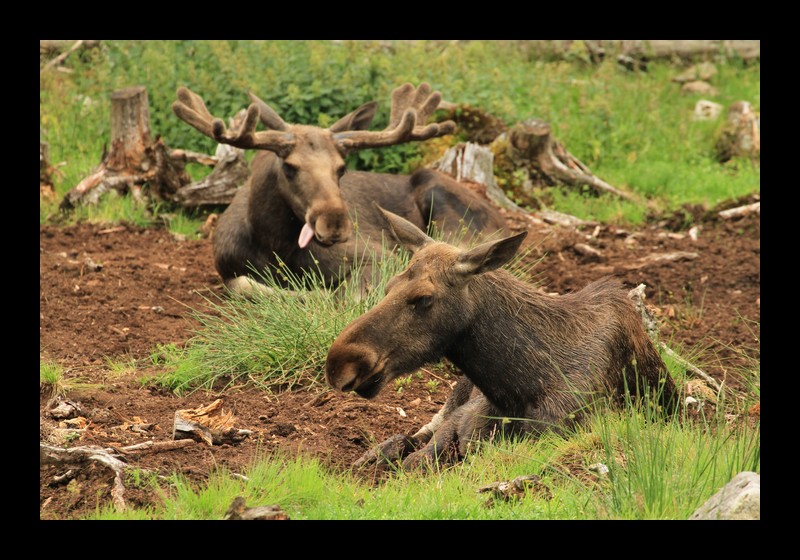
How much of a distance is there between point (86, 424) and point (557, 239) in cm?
619

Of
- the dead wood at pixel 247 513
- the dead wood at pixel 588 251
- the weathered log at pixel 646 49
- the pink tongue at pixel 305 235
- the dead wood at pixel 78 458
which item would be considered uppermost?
the weathered log at pixel 646 49

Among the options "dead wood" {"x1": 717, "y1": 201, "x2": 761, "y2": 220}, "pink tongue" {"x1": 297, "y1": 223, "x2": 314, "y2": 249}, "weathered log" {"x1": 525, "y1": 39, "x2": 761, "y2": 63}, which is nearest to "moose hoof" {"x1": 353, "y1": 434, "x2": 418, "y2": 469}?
"pink tongue" {"x1": 297, "y1": 223, "x2": 314, "y2": 249}

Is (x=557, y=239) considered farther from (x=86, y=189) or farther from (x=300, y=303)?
(x=86, y=189)

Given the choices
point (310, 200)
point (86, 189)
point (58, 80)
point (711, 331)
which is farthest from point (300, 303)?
point (58, 80)

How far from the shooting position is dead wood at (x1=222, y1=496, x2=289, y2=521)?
4496mm

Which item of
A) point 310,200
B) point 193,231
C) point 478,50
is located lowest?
point 193,231

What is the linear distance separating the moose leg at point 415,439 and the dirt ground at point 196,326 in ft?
0.49

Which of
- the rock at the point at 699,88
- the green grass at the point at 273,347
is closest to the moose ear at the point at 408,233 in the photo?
the green grass at the point at 273,347

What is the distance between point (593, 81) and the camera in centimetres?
1641

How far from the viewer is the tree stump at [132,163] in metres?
12.1

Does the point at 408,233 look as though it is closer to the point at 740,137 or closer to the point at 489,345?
the point at 489,345

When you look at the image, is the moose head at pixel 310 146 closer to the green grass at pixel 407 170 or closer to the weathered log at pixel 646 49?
the green grass at pixel 407 170

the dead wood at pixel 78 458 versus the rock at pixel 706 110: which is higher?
the rock at pixel 706 110

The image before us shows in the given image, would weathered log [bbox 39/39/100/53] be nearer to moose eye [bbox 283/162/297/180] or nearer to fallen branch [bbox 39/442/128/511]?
moose eye [bbox 283/162/297/180]
